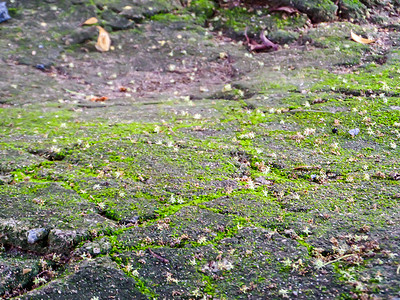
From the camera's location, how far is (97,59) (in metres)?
9.11

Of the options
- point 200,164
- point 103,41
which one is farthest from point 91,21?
point 200,164

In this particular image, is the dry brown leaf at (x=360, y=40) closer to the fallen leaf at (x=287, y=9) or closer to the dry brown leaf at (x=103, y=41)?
the fallen leaf at (x=287, y=9)

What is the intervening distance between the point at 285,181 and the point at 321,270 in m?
1.44

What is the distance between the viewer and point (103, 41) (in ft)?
31.0

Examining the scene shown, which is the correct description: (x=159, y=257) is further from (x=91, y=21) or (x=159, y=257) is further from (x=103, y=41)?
(x=91, y=21)

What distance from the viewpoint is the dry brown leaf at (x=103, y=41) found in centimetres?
938

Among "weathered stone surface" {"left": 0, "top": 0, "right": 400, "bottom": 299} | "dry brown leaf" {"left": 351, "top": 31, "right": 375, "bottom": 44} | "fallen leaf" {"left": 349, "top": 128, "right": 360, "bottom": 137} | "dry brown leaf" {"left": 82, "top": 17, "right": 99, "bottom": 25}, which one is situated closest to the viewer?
"weathered stone surface" {"left": 0, "top": 0, "right": 400, "bottom": 299}

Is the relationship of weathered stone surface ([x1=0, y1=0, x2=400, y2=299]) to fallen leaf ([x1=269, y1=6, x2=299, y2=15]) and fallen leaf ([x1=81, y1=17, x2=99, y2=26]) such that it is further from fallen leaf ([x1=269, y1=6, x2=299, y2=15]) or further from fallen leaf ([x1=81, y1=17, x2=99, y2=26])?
fallen leaf ([x1=81, y1=17, x2=99, y2=26])

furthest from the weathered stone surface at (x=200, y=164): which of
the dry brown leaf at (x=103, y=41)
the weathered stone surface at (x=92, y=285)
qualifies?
the dry brown leaf at (x=103, y=41)

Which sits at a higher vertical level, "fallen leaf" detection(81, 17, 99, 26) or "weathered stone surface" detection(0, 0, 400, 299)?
"fallen leaf" detection(81, 17, 99, 26)

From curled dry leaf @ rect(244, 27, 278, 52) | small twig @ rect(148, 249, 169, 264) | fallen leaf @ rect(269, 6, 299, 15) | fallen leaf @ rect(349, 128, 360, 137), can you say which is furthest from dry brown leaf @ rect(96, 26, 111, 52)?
small twig @ rect(148, 249, 169, 264)

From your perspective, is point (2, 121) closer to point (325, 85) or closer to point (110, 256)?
point (110, 256)

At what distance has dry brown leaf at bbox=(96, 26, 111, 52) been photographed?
938 cm

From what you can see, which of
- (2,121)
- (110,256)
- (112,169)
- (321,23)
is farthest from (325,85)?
(2,121)
